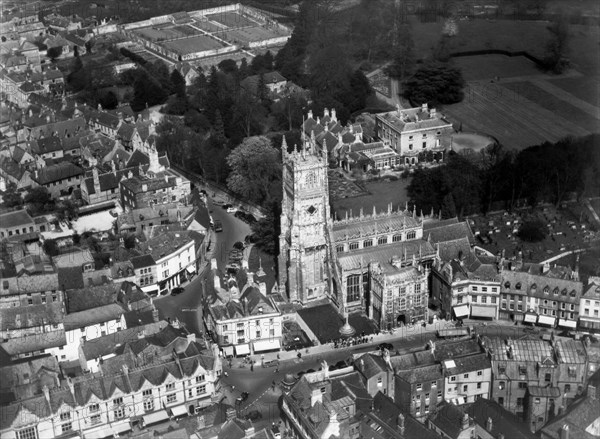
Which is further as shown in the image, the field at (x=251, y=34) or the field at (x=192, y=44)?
the field at (x=251, y=34)

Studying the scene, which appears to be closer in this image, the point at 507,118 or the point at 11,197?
the point at 11,197

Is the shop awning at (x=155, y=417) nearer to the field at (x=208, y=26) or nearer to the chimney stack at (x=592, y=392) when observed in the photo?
the chimney stack at (x=592, y=392)

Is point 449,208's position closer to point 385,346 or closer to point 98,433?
point 385,346

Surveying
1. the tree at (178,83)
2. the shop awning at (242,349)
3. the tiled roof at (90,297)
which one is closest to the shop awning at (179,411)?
the shop awning at (242,349)

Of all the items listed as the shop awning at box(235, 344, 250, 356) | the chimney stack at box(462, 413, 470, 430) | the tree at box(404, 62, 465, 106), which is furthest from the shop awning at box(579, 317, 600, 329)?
the tree at box(404, 62, 465, 106)

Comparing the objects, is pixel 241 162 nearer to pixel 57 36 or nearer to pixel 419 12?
pixel 419 12

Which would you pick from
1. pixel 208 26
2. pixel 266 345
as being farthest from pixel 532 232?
pixel 208 26

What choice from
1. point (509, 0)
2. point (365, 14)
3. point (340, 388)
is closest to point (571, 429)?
point (340, 388)
